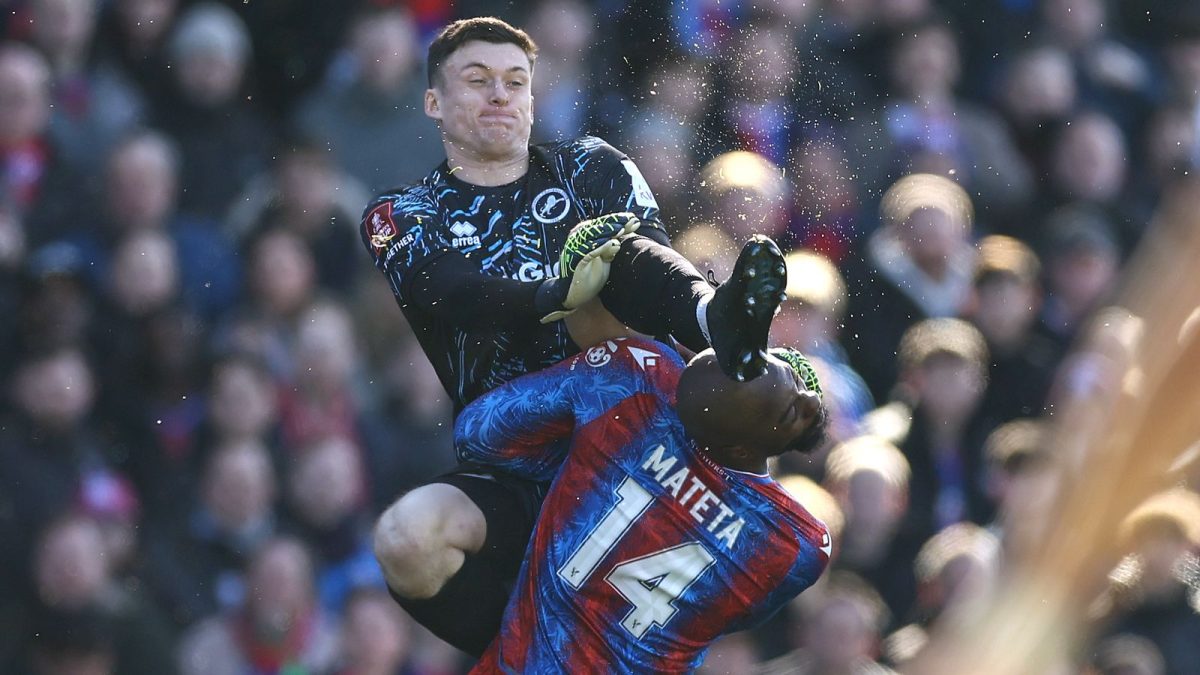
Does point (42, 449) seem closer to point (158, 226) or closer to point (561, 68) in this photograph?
point (158, 226)

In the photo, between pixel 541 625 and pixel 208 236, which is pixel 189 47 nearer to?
pixel 208 236

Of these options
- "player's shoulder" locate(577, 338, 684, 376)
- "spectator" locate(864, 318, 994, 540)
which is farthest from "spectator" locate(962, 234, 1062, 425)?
"player's shoulder" locate(577, 338, 684, 376)

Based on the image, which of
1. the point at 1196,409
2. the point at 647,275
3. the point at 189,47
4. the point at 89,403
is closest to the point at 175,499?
the point at 89,403

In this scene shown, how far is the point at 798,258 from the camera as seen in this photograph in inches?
318

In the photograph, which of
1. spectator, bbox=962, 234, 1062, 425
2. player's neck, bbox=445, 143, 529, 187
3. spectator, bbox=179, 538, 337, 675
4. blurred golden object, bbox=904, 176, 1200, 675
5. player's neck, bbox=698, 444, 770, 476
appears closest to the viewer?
blurred golden object, bbox=904, 176, 1200, 675

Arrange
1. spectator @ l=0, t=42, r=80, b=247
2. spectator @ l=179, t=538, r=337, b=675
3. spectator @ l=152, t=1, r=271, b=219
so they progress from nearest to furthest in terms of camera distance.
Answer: spectator @ l=179, t=538, r=337, b=675 < spectator @ l=0, t=42, r=80, b=247 < spectator @ l=152, t=1, r=271, b=219

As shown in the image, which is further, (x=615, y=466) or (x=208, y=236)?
(x=208, y=236)

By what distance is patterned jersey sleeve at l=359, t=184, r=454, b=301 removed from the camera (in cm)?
540

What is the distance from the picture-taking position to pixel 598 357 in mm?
5133

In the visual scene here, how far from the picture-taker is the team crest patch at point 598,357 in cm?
512

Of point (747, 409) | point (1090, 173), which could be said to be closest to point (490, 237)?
point (747, 409)

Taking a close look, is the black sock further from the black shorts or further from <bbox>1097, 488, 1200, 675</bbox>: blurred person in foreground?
<bbox>1097, 488, 1200, 675</bbox>: blurred person in foreground

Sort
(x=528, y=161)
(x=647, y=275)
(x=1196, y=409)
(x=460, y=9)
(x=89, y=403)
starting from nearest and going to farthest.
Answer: (x=1196, y=409), (x=647, y=275), (x=528, y=161), (x=89, y=403), (x=460, y=9)

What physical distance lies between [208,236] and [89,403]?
2.66 feet
